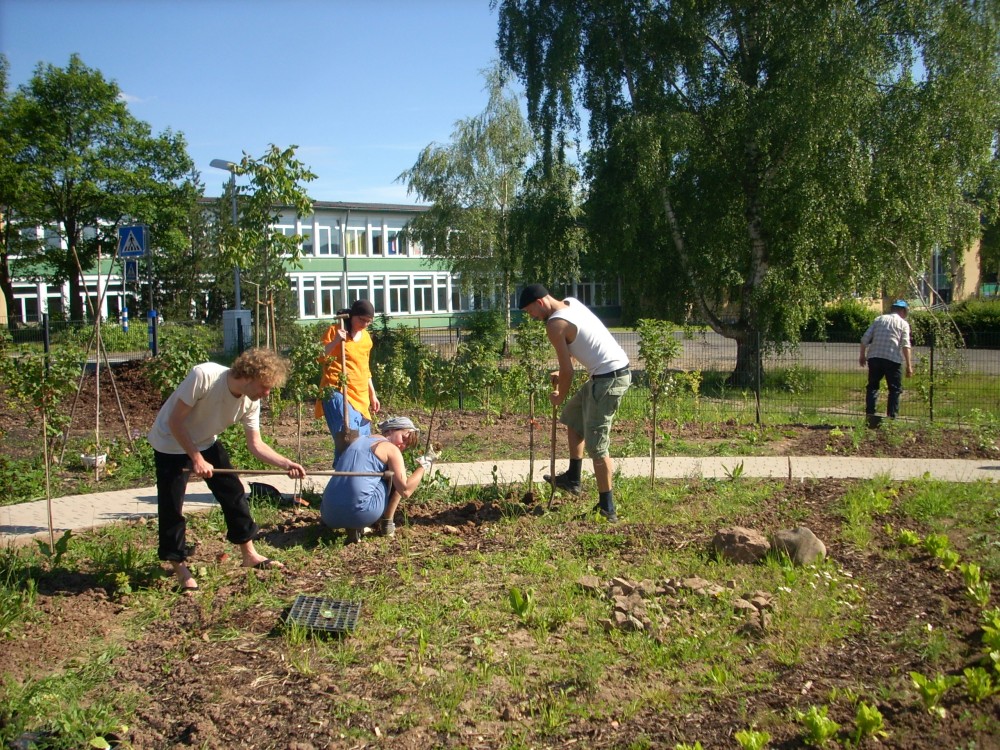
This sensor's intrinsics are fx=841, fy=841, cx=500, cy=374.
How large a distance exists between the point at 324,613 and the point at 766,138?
13.7 meters

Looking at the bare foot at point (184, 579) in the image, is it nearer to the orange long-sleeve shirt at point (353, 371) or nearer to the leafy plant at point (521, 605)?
the leafy plant at point (521, 605)

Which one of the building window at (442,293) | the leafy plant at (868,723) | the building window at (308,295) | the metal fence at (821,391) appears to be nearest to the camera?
the leafy plant at (868,723)

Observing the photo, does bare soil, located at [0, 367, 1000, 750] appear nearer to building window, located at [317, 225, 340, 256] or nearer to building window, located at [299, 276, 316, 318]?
building window, located at [299, 276, 316, 318]

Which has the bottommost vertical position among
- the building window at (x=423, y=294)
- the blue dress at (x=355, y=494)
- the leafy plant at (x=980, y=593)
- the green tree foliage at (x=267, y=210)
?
the leafy plant at (x=980, y=593)

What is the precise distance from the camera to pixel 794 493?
23.7ft

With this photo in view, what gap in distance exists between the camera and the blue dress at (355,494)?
5738 millimetres

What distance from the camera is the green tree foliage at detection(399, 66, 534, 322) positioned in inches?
1037

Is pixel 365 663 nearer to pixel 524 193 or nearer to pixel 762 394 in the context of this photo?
pixel 762 394

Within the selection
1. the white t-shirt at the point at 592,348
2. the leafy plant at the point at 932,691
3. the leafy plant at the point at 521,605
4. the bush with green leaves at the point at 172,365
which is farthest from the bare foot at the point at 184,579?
the leafy plant at the point at 932,691

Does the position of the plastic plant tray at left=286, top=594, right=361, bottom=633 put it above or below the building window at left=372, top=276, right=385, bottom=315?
below

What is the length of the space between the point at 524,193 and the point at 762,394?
8.46 meters

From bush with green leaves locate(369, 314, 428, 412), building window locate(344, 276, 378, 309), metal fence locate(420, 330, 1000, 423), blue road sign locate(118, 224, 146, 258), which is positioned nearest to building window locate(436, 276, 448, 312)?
building window locate(344, 276, 378, 309)

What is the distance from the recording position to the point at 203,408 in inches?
194

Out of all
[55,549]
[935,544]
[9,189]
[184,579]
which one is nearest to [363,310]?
[184,579]
